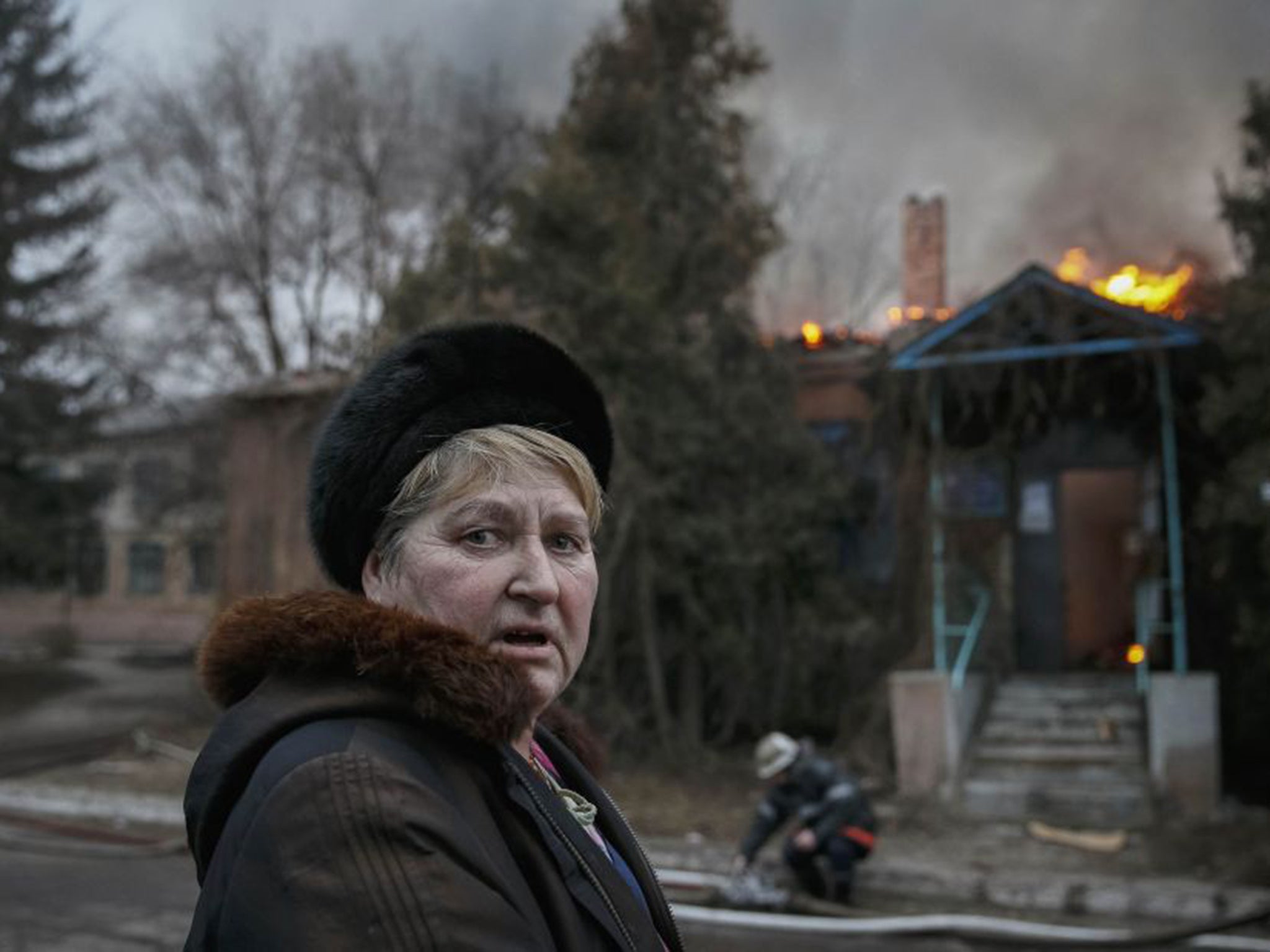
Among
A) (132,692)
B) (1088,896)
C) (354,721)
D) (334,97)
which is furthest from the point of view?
(334,97)

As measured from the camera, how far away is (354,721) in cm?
117

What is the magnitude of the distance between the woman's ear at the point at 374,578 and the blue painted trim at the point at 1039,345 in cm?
1045

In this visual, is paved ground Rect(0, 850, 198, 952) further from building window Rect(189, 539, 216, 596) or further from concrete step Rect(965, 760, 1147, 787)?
building window Rect(189, 539, 216, 596)

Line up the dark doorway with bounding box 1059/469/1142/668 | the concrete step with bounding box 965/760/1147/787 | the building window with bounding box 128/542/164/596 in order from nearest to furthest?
the concrete step with bounding box 965/760/1147/787, the dark doorway with bounding box 1059/469/1142/668, the building window with bounding box 128/542/164/596

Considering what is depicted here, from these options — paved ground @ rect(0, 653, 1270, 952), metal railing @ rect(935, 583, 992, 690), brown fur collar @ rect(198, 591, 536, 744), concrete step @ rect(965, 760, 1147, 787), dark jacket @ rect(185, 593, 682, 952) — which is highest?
brown fur collar @ rect(198, 591, 536, 744)

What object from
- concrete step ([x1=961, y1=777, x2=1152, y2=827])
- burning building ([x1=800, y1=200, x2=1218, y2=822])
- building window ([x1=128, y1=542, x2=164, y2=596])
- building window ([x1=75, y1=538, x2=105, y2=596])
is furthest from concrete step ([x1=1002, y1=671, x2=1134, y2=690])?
building window ([x1=75, y1=538, x2=105, y2=596])

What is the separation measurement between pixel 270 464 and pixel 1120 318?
39.8 feet

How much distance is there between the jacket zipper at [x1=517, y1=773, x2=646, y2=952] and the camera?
1278 mm

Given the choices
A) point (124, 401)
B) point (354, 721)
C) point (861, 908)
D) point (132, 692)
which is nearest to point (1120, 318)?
point (861, 908)

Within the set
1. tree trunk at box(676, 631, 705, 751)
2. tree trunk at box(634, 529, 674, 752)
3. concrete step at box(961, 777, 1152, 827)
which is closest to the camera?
concrete step at box(961, 777, 1152, 827)

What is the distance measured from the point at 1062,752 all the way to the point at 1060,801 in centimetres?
64

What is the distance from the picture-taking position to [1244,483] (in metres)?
9.70

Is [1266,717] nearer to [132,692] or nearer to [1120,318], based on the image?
[1120,318]

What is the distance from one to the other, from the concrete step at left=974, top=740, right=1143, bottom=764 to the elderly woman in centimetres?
967
